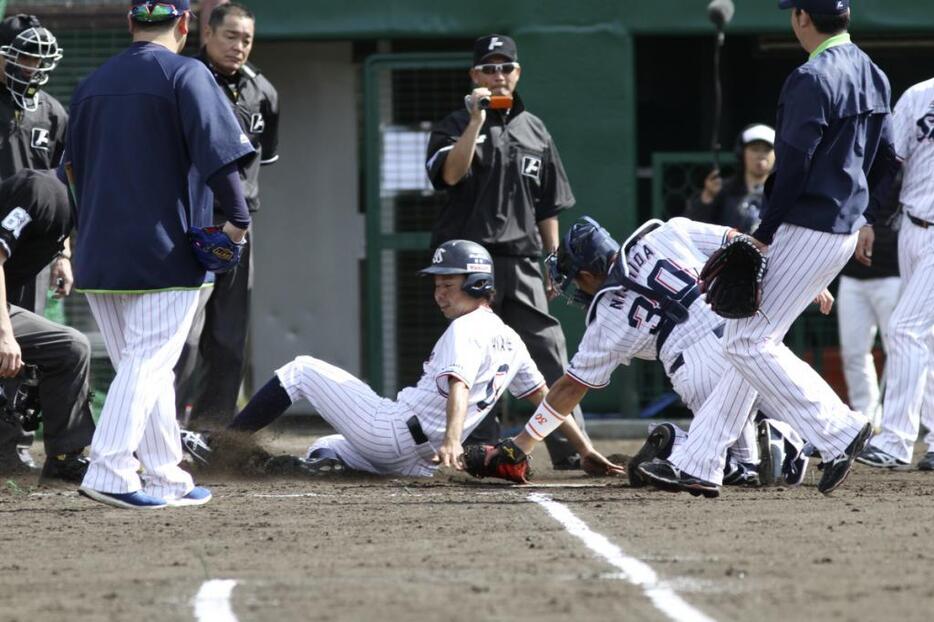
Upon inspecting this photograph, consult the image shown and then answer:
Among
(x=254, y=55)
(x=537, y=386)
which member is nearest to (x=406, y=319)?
(x=254, y=55)

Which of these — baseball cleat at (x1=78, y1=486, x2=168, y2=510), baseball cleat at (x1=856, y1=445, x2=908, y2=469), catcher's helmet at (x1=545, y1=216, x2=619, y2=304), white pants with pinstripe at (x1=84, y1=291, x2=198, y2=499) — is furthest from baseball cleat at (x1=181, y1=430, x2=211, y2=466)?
baseball cleat at (x1=856, y1=445, x2=908, y2=469)

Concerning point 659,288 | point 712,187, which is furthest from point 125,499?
point 712,187

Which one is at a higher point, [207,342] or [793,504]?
[207,342]

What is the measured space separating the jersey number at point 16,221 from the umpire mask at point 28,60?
125cm

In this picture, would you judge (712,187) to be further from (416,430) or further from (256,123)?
(416,430)

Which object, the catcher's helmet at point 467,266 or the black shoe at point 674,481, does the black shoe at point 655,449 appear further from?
the catcher's helmet at point 467,266

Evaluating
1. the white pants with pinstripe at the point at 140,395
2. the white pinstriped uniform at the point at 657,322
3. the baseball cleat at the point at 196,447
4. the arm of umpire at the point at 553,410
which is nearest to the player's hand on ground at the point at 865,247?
the white pinstriped uniform at the point at 657,322

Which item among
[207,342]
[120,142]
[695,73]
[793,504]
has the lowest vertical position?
[793,504]

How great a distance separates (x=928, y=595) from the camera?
4398mm

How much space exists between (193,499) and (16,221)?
4.43 feet

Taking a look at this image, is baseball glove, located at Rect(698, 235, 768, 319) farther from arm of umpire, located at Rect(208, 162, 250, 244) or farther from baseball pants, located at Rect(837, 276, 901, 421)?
baseball pants, located at Rect(837, 276, 901, 421)

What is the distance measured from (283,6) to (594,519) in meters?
5.34

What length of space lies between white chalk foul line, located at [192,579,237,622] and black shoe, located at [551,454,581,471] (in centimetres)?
363

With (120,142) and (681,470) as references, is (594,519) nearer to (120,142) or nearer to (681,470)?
(681,470)
